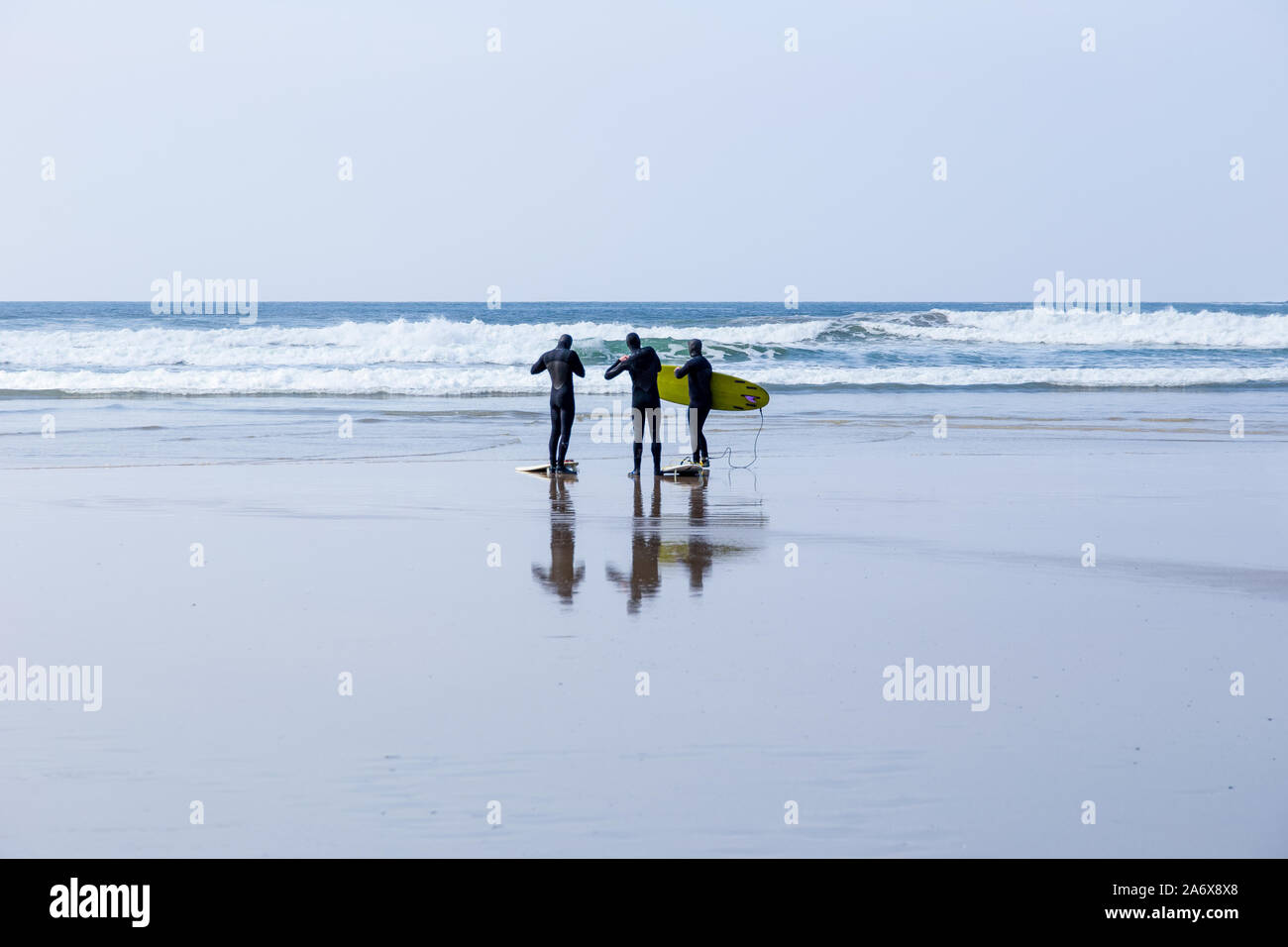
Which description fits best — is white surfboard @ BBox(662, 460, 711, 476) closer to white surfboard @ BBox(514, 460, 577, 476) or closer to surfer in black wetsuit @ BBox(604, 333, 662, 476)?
surfer in black wetsuit @ BBox(604, 333, 662, 476)

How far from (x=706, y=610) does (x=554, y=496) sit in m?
5.08

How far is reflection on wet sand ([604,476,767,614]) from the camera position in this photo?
7.78 metres

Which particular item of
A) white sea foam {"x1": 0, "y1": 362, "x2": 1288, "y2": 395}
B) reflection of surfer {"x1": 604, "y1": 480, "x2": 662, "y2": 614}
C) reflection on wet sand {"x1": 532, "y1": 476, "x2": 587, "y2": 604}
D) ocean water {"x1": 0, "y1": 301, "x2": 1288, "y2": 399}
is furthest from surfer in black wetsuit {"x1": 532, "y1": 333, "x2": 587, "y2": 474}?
ocean water {"x1": 0, "y1": 301, "x2": 1288, "y2": 399}

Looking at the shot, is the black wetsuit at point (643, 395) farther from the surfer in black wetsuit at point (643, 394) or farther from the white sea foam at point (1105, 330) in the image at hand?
the white sea foam at point (1105, 330)

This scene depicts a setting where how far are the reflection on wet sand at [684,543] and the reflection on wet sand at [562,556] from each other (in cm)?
28

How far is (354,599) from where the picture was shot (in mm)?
7191

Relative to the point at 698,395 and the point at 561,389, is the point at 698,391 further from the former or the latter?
the point at 561,389

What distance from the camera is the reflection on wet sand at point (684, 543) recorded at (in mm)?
7777

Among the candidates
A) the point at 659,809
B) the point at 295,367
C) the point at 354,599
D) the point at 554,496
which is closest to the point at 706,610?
the point at 354,599

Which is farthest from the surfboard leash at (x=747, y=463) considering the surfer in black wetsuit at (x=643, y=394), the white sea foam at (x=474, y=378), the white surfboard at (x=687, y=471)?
the white sea foam at (x=474, y=378)

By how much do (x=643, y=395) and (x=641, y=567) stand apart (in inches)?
236

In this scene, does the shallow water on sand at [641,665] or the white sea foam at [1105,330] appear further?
the white sea foam at [1105,330]

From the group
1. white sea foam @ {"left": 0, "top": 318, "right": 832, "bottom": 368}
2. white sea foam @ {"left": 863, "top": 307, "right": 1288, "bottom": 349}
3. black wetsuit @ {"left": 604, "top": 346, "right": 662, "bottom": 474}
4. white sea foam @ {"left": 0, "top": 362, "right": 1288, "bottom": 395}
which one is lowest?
black wetsuit @ {"left": 604, "top": 346, "right": 662, "bottom": 474}
